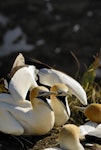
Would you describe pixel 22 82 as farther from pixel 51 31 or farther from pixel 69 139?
pixel 51 31

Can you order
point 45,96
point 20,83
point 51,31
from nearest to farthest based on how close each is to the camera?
point 45,96
point 20,83
point 51,31

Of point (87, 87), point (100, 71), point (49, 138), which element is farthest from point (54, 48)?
point (49, 138)

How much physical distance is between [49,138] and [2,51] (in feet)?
17.7

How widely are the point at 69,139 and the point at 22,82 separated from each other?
0.41 m

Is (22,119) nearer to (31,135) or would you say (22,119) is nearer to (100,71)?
(31,135)

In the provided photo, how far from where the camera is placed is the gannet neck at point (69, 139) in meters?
2.62

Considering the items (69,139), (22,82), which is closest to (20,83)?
(22,82)

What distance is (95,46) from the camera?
812 cm

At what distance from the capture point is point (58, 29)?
8797 millimetres

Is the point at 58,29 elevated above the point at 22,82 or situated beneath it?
situated beneath

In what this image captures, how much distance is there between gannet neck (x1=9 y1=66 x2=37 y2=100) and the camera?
2.85 meters

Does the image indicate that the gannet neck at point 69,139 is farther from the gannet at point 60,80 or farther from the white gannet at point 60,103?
the gannet at point 60,80

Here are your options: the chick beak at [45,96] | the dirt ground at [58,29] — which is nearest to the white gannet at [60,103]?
the chick beak at [45,96]

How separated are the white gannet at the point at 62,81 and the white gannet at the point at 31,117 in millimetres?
195
